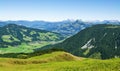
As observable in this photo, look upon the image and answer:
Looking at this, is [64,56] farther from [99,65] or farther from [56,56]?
[99,65]

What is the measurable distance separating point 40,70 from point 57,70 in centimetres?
658

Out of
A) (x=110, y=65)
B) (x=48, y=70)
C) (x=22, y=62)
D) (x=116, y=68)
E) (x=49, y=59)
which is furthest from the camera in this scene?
(x=49, y=59)

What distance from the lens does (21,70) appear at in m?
84.8

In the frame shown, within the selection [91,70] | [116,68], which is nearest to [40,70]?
[91,70]

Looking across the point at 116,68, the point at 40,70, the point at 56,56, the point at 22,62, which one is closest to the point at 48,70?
Answer: the point at 40,70

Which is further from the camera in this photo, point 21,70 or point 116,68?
point 21,70

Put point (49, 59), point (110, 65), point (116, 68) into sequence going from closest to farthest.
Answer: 1. point (116, 68)
2. point (110, 65)
3. point (49, 59)

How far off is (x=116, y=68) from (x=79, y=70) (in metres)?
11.6

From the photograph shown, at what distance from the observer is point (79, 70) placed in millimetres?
74438

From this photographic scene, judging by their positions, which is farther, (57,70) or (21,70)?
(21,70)

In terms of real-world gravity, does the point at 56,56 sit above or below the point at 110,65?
below

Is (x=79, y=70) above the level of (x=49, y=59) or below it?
above

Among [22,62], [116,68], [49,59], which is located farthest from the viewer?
[49,59]

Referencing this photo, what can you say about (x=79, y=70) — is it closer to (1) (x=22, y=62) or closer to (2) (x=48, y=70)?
(2) (x=48, y=70)
